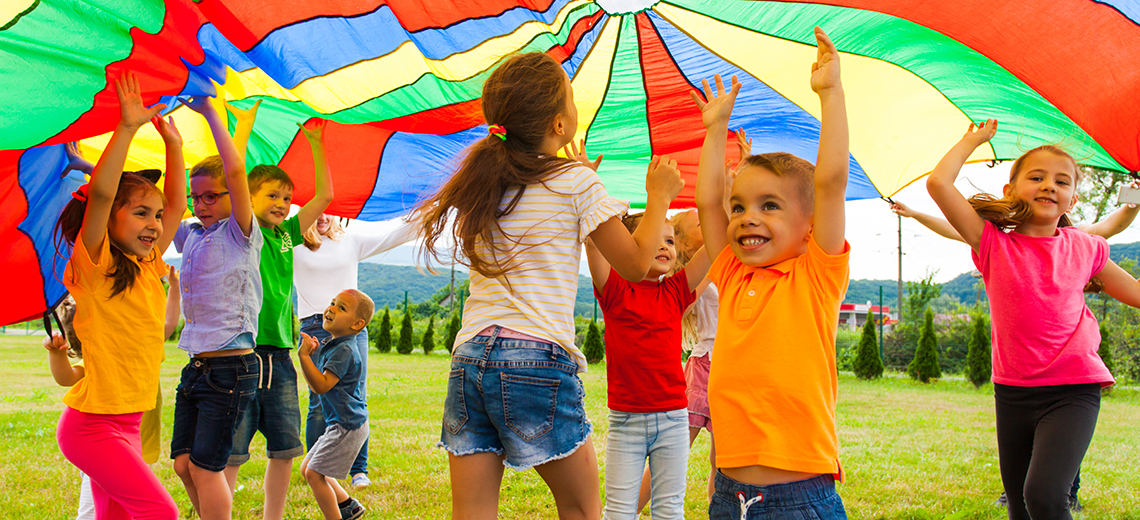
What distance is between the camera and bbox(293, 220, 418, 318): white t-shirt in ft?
12.1

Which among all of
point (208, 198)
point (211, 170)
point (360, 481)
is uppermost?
point (211, 170)

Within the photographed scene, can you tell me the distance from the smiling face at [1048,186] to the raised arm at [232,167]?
2.60 m

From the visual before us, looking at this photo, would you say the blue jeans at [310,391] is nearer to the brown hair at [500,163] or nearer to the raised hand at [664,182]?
the brown hair at [500,163]

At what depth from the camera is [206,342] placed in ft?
7.91

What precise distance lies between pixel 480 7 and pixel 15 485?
370cm

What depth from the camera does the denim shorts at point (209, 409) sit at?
238cm

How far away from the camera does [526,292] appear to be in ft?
5.30

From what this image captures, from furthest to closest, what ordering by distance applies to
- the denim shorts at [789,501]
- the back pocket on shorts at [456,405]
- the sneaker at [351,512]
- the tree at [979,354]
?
the tree at [979,354], the sneaker at [351,512], the back pocket on shorts at [456,405], the denim shorts at [789,501]

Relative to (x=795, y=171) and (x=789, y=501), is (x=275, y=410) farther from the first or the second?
(x=795, y=171)

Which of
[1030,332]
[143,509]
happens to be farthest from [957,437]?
[143,509]

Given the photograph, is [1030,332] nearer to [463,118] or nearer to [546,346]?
[546,346]

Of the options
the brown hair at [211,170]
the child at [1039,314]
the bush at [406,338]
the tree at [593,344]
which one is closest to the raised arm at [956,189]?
the child at [1039,314]

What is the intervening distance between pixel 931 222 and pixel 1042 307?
28.7 inches

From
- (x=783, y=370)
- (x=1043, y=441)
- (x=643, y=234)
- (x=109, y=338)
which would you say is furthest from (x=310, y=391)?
(x=1043, y=441)
